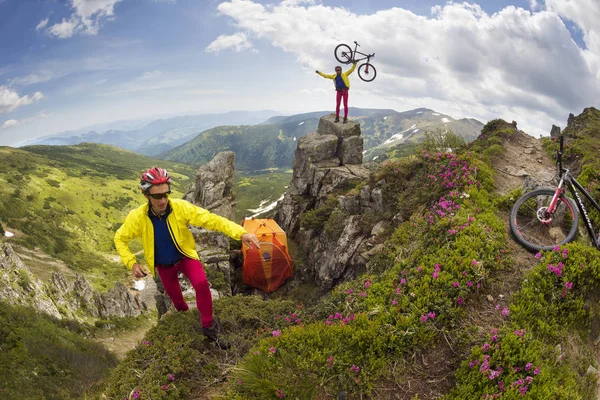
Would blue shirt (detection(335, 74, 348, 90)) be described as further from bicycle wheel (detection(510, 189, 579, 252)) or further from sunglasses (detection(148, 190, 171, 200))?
sunglasses (detection(148, 190, 171, 200))

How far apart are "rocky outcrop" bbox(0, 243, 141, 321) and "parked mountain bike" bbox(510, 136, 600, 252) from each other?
144 ft

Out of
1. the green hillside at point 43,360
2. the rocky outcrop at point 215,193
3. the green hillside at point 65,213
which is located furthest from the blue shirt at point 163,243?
the green hillside at point 65,213

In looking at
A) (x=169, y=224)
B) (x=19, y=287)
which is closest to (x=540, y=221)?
(x=169, y=224)

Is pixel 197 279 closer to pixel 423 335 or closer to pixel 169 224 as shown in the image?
pixel 169 224

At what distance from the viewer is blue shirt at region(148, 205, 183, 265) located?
25.3 feet

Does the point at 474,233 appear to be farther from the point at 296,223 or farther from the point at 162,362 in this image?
the point at 296,223

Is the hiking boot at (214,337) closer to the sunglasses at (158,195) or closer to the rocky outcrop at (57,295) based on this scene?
the sunglasses at (158,195)

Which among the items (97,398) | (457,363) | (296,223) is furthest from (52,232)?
(457,363)

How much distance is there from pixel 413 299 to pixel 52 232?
122329 millimetres

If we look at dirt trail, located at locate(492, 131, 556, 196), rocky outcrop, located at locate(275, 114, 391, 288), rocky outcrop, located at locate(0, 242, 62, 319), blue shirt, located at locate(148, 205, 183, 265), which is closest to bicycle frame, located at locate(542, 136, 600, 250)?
dirt trail, located at locate(492, 131, 556, 196)

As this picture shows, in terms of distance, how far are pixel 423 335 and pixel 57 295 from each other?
51146mm

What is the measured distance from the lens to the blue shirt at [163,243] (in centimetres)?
770

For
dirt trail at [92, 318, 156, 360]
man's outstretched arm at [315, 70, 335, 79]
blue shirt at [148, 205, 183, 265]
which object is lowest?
dirt trail at [92, 318, 156, 360]

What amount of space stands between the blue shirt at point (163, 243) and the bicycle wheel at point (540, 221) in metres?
10.1
